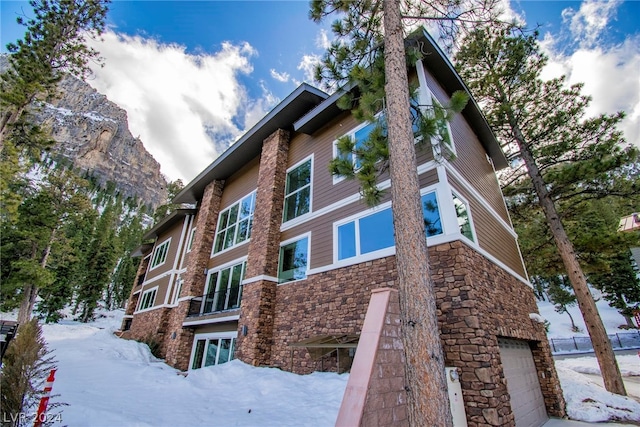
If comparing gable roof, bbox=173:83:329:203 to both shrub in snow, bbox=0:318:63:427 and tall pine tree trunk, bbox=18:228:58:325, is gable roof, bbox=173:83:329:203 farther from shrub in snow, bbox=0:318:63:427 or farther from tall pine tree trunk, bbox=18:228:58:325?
tall pine tree trunk, bbox=18:228:58:325

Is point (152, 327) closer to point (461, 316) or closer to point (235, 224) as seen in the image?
point (235, 224)

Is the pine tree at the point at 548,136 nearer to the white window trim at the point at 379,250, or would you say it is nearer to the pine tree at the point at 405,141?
the pine tree at the point at 405,141

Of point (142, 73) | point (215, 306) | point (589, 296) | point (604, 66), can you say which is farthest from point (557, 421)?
point (142, 73)

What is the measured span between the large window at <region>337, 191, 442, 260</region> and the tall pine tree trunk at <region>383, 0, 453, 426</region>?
93.5 inches

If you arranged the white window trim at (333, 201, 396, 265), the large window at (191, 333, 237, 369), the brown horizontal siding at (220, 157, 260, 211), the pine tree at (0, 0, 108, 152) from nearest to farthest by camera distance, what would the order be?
the white window trim at (333, 201, 396, 265), the pine tree at (0, 0, 108, 152), the large window at (191, 333, 237, 369), the brown horizontal siding at (220, 157, 260, 211)

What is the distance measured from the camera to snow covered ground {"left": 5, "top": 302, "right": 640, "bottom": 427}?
4535 millimetres

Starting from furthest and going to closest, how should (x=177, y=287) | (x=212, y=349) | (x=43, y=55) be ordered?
(x=177, y=287)
(x=212, y=349)
(x=43, y=55)

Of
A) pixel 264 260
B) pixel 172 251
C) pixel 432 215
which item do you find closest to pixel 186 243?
pixel 172 251

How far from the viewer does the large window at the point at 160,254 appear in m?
18.9

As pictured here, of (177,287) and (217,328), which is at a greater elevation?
(177,287)

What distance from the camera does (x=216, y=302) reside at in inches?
451

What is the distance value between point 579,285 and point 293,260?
9629 millimetres

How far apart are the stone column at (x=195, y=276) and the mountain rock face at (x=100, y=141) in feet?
333

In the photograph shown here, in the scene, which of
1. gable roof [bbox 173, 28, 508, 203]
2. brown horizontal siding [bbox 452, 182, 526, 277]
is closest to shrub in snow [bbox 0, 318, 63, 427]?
gable roof [bbox 173, 28, 508, 203]
